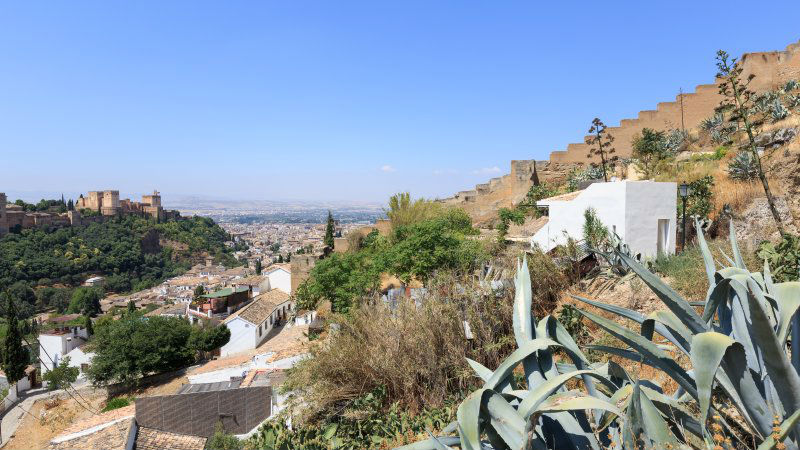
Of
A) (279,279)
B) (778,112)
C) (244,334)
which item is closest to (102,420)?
(244,334)

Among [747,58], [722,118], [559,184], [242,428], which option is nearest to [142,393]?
[242,428]

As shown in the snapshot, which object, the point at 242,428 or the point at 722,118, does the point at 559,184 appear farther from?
the point at 242,428

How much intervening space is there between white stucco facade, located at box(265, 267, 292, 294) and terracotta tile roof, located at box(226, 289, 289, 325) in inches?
53.4

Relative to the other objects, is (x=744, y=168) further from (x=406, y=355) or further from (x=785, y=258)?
(x=406, y=355)

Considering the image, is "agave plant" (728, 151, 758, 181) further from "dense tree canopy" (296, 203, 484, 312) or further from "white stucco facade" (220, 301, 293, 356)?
"white stucco facade" (220, 301, 293, 356)

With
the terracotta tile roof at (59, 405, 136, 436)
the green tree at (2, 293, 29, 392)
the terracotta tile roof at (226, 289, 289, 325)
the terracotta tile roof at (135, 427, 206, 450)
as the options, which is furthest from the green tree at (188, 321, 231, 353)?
the terracotta tile roof at (135, 427, 206, 450)

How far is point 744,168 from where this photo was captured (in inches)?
337

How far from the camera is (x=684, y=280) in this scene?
17.1ft

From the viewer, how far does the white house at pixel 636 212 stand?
24.8 feet

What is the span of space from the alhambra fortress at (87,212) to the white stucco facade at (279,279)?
176ft

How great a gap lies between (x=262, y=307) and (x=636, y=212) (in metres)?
17.4

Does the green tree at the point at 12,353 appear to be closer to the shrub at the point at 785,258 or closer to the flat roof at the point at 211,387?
the flat roof at the point at 211,387

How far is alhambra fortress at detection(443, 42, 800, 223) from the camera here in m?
15.3

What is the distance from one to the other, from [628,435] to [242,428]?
9427 mm
